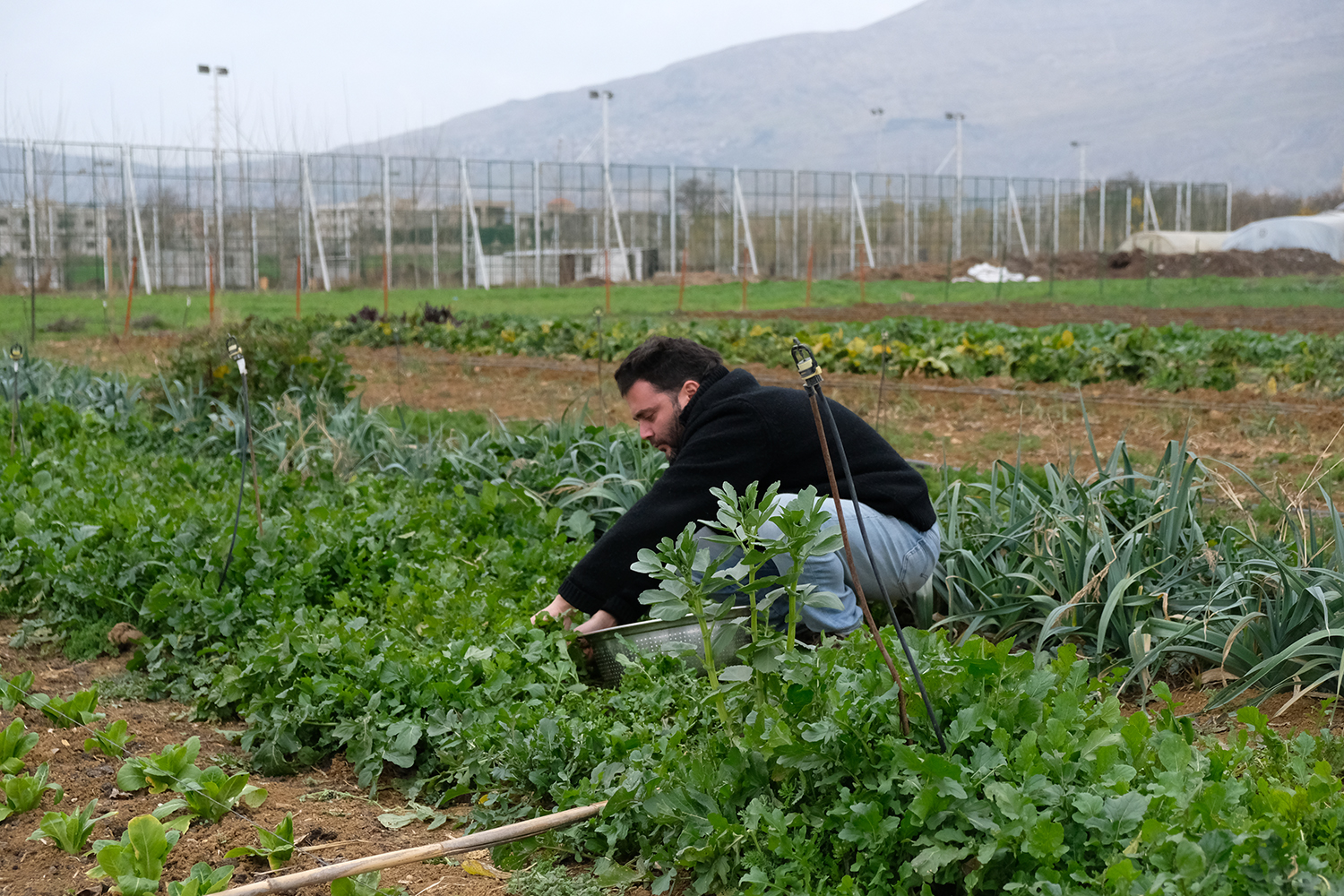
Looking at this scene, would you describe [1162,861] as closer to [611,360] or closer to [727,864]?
[727,864]

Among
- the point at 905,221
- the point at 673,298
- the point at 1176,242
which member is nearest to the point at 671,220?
the point at 905,221

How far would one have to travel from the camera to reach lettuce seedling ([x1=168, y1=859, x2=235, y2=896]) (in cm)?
193

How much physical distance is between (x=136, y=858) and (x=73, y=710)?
3.21 ft

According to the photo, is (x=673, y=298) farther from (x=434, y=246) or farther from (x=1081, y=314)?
(x=434, y=246)

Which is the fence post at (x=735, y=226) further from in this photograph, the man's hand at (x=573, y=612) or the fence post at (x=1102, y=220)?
the man's hand at (x=573, y=612)

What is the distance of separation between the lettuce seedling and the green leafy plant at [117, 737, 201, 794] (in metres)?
Result: 0.48

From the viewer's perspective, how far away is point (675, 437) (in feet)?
11.0

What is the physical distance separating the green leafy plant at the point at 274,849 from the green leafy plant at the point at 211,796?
0.22 m

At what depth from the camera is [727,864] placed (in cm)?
200

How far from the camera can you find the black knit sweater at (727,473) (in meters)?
3.01

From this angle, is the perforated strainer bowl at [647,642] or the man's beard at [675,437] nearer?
the perforated strainer bowl at [647,642]

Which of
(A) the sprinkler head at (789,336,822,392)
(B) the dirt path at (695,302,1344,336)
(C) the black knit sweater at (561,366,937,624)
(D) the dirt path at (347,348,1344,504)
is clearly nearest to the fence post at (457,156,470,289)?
(B) the dirt path at (695,302,1344,336)

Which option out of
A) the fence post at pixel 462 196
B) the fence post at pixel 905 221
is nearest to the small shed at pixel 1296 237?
the fence post at pixel 905 221

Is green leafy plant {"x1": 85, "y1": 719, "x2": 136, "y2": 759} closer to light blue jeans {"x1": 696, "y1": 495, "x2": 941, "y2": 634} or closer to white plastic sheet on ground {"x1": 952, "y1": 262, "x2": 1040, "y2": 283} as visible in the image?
light blue jeans {"x1": 696, "y1": 495, "x2": 941, "y2": 634}
